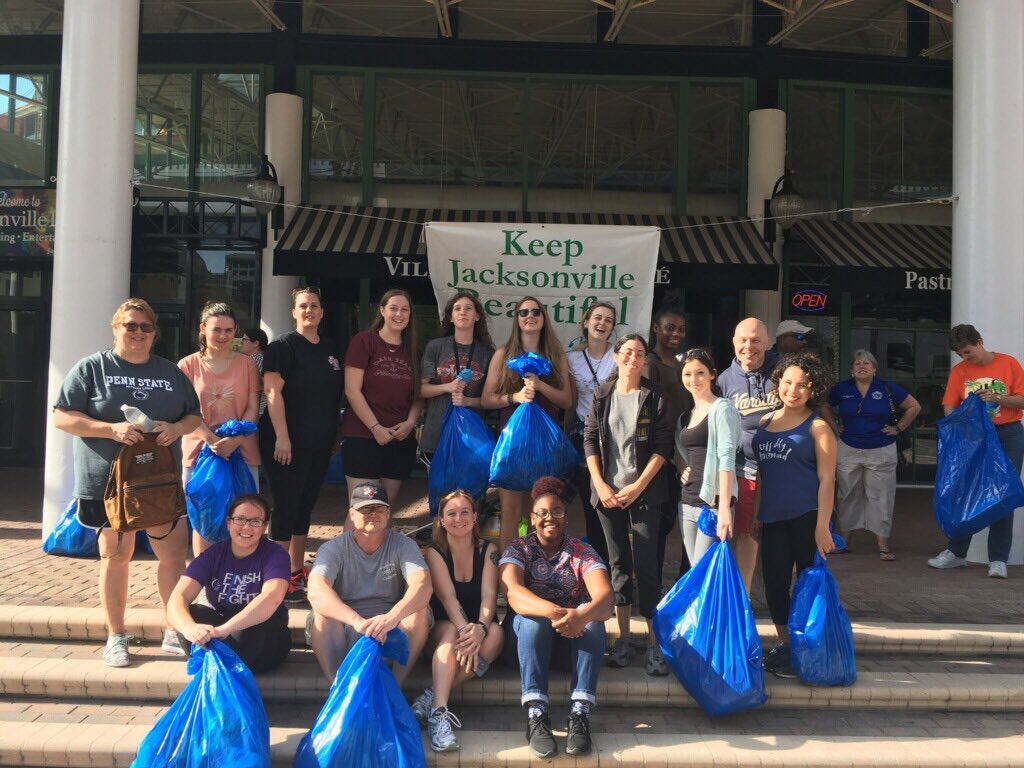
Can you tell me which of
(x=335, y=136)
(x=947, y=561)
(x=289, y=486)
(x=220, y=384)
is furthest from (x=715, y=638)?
(x=335, y=136)

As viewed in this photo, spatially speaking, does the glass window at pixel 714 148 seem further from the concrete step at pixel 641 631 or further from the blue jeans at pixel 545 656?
the blue jeans at pixel 545 656

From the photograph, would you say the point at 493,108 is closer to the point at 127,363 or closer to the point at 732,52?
the point at 732,52

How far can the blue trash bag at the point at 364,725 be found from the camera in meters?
3.37

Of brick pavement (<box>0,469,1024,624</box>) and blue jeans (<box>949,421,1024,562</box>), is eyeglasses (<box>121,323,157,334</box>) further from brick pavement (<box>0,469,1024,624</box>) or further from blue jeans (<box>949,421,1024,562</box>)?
blue jeans (<box>949,421,1024,562</box>)

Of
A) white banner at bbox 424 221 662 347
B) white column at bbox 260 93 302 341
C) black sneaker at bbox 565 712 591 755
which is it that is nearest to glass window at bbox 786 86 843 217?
white banner at bbox 424 221 662 347

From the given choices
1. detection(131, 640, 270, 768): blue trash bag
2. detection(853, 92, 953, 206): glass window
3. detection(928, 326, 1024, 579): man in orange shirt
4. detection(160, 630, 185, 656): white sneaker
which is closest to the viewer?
detection(131, 640, 270, 768): blue trash bag

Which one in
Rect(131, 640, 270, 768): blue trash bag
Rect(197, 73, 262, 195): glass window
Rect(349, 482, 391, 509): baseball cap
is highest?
Rect(197, 73, 262, 195): glass window

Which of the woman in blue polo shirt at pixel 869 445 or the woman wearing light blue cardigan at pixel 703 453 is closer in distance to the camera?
the woman wearing light blue cardigan at pixel 703 453

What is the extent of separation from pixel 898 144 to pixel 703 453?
7.69 m

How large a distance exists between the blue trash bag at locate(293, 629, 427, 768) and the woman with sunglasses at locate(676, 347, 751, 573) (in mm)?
1678

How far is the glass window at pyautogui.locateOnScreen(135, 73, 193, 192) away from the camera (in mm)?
9883

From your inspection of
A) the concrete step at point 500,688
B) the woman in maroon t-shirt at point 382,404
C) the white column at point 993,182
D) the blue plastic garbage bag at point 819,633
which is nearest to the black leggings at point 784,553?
the blue plastic garbage bag at point 819,633

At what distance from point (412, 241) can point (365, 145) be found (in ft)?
5.55

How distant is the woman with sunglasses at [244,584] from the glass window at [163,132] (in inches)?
278
